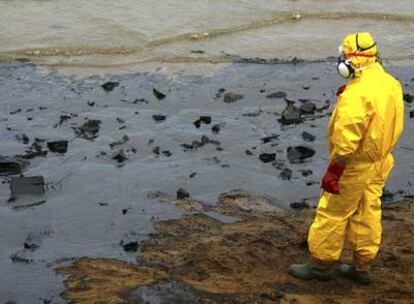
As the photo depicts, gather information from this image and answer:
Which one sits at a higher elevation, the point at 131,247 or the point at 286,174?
the point at 286,174

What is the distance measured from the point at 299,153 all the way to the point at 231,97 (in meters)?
2.12

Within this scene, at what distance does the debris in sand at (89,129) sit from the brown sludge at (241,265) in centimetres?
213

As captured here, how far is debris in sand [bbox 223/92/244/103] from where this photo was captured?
32.0 feet

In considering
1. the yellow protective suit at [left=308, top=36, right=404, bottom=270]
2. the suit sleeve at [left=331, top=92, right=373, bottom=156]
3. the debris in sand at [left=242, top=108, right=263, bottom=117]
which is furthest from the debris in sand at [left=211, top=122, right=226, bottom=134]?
the suit sleeve at [left=331, top=92, right=373, bottom=156]

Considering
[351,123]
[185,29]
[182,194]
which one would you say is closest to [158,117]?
[182,194]

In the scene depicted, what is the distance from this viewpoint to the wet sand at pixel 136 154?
6.18 metres

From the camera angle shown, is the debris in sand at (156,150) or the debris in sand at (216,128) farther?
the debris in sand at (216,128)

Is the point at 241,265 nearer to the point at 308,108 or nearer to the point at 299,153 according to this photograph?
the point at 299,153

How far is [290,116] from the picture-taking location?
9023 mm

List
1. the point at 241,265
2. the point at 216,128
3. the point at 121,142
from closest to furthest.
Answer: the point at 241,265 < the point at 121,142 < the point at 216,128

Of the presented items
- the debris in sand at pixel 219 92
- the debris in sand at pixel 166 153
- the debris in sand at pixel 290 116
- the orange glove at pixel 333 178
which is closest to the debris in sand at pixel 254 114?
the debris in sand at pixel 290 116

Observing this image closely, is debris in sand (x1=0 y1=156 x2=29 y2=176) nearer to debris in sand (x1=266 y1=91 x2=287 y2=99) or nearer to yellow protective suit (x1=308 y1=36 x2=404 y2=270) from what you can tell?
yellow protective suit (x1=308 y1=36 x2=404 y2=270)

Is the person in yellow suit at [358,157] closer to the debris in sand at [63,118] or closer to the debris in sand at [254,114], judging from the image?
the debris in sand at [254,114]

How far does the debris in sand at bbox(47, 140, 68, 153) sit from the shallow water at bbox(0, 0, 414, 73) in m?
3.67
